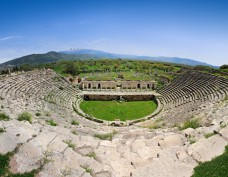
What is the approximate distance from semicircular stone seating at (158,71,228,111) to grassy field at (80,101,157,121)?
3455 mm

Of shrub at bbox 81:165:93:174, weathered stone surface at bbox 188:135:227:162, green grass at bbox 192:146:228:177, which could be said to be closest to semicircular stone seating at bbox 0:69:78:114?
shrub at bbox 81:165:93:174

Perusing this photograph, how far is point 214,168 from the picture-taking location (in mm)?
9273

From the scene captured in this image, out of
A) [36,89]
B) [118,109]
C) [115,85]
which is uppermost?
[36,89]

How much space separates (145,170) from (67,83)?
139 feet

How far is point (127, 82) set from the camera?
179 ft

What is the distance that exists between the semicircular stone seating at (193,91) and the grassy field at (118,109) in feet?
11.3

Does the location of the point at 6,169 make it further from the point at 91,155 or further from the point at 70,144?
the point at 91,155

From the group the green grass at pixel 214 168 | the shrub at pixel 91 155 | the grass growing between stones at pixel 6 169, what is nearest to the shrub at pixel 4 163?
the grass growing between stones at pixel 6 169

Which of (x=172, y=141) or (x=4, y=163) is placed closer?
(x=4, y=163)

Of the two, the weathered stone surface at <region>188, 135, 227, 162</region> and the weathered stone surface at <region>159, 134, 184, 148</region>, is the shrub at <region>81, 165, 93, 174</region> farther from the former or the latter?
the weathered stone surface at <region>188, 135, 227, 162</region>

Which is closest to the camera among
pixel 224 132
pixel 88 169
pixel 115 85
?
pixel 88 169

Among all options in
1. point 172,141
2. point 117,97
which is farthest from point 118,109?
point 172,141

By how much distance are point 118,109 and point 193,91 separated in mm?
13657

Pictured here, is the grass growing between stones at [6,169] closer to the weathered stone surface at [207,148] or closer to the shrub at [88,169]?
the shrub at [88,169]
